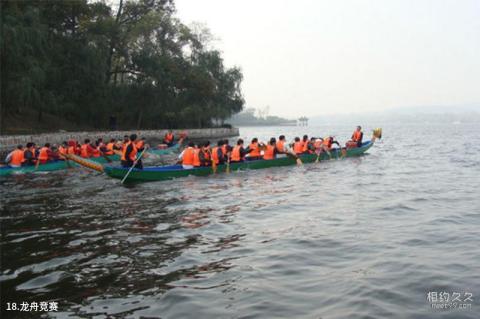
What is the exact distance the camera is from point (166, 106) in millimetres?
51125

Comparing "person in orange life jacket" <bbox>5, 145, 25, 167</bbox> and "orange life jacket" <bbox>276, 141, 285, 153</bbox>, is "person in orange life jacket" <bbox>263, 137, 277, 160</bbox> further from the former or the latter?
"person in orange life jacket" <bbox>5, 145, 25, 167</bbox>

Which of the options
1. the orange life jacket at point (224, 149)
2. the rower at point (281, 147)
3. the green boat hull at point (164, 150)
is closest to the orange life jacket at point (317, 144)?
the rower at point (281, 147)

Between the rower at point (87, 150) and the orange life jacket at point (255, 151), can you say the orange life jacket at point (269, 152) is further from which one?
the rower at point (87, 150)

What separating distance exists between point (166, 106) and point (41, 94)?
51.9ft

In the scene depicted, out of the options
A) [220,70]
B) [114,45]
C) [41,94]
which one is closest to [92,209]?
[41,94]

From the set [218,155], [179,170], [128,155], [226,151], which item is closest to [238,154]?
[226,151]

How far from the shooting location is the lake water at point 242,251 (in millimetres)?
6696

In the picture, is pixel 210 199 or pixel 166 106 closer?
pixel 210 199

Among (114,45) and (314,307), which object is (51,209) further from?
(114,45)

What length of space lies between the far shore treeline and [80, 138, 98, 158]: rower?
470 inches

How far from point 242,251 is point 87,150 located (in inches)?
669

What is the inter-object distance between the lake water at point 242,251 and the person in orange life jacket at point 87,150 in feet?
22.5

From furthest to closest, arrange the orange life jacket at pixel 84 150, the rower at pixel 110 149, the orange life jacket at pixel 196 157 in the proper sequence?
the rower at pixel 110 149 < the orange life jacket at pixel 84 150 < the orange life jacket at pixel 196 157

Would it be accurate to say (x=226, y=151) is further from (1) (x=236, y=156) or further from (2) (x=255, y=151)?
(2) (x=255, y=151)
